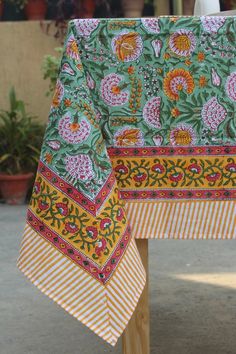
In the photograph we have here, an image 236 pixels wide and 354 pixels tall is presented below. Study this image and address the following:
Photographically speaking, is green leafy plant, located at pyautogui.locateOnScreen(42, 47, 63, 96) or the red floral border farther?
A: green leafy plant, located at pyautogui.locateOnScreen(42, 47, 63, 96)

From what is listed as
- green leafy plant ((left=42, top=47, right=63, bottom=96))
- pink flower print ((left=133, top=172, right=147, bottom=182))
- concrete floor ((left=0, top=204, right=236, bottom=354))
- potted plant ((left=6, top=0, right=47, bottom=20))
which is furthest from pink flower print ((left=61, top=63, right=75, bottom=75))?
potted plant ((left=6, top=0, right=47, bottom=20))

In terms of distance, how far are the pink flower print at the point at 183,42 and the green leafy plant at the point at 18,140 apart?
12.4 ft

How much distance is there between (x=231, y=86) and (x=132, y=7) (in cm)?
437

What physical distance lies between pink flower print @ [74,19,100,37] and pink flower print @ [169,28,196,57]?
Answer: 0.67ft

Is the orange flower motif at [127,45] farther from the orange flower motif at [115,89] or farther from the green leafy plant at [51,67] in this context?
the green leafy plant at [51,67]

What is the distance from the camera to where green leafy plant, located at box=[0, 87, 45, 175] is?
20.0 ft

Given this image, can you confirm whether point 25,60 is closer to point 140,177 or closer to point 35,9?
point 35,9

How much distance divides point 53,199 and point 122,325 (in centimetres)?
38

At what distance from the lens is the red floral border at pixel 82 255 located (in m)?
2.32

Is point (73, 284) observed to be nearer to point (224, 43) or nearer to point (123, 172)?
point (123, 172)

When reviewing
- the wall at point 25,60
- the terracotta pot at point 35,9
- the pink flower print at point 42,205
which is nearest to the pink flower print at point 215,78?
the pink flower print at point 42,205

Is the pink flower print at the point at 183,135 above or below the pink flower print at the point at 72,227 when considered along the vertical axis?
above

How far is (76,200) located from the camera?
2.33 metres

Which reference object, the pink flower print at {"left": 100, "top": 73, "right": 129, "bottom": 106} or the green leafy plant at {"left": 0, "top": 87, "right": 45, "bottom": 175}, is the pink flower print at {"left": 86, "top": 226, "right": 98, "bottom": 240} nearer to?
the pink flower print at {"left": 100, "top": 73, "right": 129, "bottom": 106}
